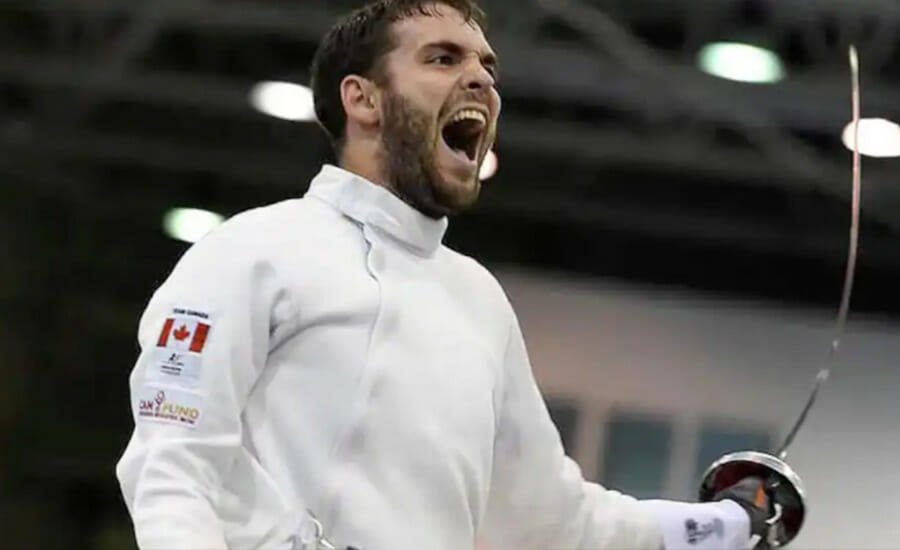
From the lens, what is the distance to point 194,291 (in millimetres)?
1463

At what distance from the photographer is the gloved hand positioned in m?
1.70

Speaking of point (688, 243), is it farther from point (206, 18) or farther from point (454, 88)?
point (454, 88)

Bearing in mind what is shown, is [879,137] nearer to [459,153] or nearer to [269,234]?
[459,153]

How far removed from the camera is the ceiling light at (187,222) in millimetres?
10094

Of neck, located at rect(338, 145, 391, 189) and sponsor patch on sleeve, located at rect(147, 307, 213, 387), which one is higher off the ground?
neck, located at rect(338, 145, 391, 189)

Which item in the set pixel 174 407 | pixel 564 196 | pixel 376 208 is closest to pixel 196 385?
pixel 174 407

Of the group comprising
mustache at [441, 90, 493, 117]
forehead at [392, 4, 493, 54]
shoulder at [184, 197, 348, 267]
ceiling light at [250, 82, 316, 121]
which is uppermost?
ceiling light at [250, 82, 316, 121]

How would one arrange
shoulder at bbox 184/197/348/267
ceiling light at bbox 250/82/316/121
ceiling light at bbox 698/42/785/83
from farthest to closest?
ceiling light at bbox 250/82/316/121
ceiling light at bbox 698/42/785/83
shoulder at bbox 184/197/348/267

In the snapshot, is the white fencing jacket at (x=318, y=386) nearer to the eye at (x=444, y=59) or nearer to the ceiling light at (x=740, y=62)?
the eye at (x=444, y=59)

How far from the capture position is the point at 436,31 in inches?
65.2

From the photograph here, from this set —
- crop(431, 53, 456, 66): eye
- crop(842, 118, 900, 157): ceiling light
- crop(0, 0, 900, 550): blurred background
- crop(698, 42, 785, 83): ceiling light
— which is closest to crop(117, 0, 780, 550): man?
crop(431, 53, 456, 66): eye

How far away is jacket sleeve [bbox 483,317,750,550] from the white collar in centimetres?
16

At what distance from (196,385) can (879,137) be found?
6.17 meters

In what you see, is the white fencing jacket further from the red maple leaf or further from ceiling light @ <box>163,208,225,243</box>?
ceiling light @ <box>163,208,225,243</box>
